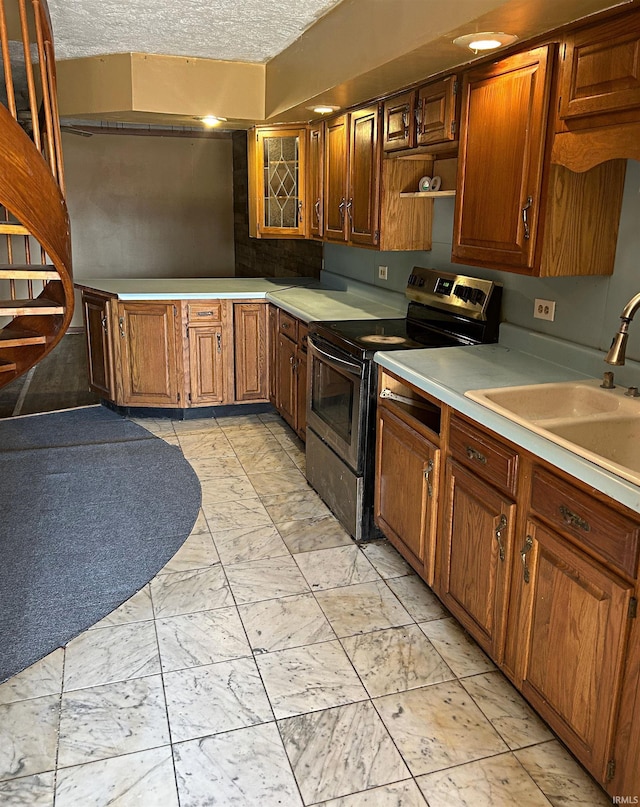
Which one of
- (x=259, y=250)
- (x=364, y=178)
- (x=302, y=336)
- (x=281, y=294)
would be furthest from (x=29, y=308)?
(x=259, y=250)

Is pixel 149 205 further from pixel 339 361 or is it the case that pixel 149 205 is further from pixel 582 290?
pixel 582 290

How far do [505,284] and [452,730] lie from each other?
1.80 m

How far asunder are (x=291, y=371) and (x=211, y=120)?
6.01ft

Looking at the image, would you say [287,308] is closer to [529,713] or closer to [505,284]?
[505,284]

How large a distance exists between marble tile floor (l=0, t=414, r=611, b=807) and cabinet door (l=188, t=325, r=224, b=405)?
1.92 metres

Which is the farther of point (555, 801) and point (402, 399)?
point (402, 399)

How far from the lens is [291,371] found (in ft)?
13.8

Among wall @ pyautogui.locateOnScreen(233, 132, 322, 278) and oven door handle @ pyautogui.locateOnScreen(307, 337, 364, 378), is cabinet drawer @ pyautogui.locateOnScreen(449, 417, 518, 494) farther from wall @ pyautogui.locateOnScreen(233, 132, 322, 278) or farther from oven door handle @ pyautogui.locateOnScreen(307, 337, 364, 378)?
wall @ pyautogui.locateOnScreen(233, 132, 322, 278)

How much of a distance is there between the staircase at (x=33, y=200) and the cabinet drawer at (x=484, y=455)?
1.68 metres

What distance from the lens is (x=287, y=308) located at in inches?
162

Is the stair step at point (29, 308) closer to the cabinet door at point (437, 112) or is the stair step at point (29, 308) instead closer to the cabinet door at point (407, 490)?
the cabinet door at point (407, 490)

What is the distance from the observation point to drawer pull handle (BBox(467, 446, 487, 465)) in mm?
2097

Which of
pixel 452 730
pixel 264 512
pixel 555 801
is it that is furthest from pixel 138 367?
pixel 555 801

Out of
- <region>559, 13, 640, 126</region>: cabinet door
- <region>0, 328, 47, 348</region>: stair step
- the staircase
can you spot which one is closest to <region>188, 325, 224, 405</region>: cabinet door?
the staircase
